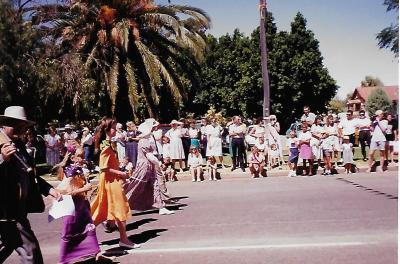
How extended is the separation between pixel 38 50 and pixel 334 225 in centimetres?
1594

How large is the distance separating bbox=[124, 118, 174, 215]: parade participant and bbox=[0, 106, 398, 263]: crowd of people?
18 mm

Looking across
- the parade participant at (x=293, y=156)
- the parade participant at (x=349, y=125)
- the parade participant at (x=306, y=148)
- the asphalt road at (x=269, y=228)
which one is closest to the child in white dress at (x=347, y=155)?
the parade participant at (x=306, y=148)

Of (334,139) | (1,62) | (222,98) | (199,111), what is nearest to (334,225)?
(334,139)

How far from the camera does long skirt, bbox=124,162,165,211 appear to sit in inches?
320

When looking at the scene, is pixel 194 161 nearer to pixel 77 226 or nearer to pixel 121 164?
pixel 121 164

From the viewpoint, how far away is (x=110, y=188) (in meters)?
6.29

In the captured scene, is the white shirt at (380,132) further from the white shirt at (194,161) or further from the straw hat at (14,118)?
the straw hat at (14,118)

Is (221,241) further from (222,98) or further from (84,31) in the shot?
(222,98)

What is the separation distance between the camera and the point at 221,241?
20.3 feet

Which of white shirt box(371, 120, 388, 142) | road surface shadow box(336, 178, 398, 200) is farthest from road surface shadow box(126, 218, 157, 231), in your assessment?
white shirt box(371, 120, 388, 142)

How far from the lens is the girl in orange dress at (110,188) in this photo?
20.2ft

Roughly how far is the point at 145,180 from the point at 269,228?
2.52m

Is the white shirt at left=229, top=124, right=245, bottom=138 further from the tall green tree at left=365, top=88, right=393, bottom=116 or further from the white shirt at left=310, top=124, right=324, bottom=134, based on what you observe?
the tall green tree at left=365, top=88, right=393, bottom=116

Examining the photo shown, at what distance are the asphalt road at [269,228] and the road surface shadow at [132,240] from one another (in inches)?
0.7
